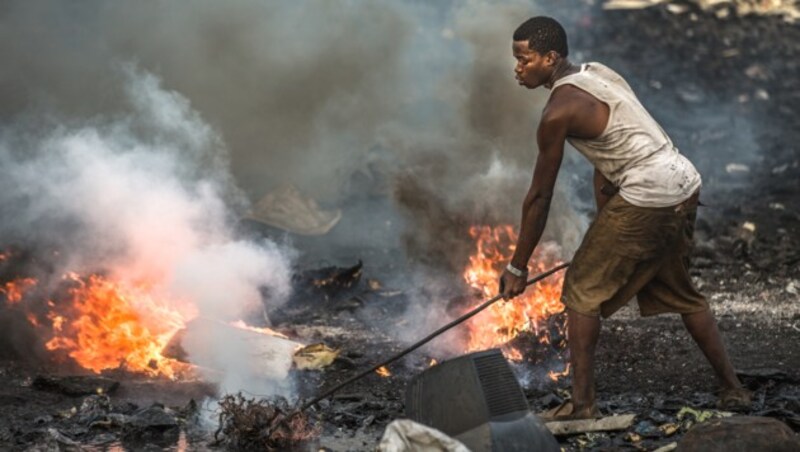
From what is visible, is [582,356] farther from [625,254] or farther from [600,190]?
[600,190]

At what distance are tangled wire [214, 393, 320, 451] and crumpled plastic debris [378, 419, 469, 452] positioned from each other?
3.70 ft

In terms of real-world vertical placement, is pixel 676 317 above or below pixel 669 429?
above

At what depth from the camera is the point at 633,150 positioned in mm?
4809

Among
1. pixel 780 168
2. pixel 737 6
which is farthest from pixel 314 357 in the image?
pixel 737 6

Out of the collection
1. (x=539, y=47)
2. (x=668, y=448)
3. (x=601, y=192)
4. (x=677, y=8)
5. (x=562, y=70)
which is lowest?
(x=668, y=448)

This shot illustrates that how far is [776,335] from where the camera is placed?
6879 millimetres

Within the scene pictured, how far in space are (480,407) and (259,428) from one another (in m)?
1.42

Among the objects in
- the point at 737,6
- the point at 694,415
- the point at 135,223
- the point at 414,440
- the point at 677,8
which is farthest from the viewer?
the point at 677,8

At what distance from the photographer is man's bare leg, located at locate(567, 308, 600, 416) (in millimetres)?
4945

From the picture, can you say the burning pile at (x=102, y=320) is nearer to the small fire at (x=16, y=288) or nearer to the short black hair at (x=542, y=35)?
the small fire at (x=16, y=288)

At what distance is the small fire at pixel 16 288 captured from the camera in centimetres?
686

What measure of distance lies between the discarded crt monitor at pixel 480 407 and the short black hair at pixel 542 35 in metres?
1.70

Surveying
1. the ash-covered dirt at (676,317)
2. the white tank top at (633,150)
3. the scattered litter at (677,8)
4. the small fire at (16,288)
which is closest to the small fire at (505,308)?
the ash-covered dirt at (676,317)

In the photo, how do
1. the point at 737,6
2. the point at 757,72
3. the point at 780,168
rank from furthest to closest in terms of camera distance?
the point at 737,6, the point at 757,72, the point at 780,168
